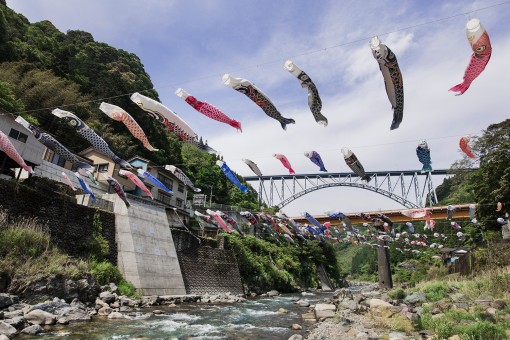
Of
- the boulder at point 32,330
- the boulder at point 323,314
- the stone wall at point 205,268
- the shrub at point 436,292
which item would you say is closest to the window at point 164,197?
the stone wall at point 205,268

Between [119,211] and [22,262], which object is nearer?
[22,262]

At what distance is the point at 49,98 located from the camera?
29.2 meters

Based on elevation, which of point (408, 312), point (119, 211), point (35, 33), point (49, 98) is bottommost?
point (408, 312)

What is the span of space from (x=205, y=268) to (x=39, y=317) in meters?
15.0

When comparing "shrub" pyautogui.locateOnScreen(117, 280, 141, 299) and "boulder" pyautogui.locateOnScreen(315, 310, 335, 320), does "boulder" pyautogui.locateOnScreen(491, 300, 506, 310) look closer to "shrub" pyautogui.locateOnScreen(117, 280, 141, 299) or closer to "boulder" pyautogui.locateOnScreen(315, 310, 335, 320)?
"boulder" pyautogui.locateOnScreen(315, 310, 335, 320)

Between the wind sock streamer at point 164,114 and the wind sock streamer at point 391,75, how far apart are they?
5582 millimetres

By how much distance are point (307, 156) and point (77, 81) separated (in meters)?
34.2

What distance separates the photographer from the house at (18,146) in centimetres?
1717

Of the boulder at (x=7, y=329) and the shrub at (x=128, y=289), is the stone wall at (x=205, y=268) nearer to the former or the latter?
the shrub at (x=128, y=289)

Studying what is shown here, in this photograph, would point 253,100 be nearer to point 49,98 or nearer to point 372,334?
point 372,334

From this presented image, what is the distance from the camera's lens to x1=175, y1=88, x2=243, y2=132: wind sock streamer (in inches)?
372

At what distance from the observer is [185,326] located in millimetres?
12156

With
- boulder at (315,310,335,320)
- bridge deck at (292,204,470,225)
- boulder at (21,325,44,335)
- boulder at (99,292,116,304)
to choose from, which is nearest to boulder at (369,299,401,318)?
boulder at (315,310,335,320)

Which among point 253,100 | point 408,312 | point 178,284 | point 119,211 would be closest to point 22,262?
point 119,211
